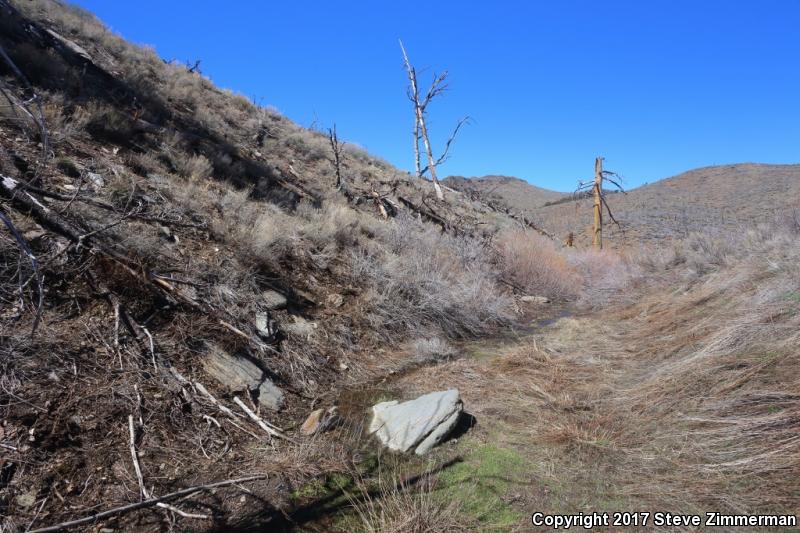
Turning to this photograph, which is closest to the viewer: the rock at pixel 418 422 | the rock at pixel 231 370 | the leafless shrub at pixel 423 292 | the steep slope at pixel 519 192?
the rock at pixel 418 422

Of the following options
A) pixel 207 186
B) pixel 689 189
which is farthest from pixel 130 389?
pixel 689 189

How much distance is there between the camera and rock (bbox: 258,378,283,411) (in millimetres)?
4719

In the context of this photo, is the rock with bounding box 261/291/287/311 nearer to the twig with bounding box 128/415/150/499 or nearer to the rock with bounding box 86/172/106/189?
the twig with bounding box 128/415/150/499

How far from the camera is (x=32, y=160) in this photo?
5840 millimetres

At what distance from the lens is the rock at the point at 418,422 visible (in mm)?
4148

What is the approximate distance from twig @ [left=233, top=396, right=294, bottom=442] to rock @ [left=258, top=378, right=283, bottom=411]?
0.26 meters


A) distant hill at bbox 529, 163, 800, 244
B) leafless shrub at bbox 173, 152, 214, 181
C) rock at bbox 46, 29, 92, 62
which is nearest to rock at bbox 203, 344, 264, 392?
leafless shrub at bbox 173, 152, 214, 181

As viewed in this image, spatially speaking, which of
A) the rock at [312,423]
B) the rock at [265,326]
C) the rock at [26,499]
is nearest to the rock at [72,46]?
the rock at [265,326]

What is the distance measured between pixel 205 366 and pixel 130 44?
16.1m

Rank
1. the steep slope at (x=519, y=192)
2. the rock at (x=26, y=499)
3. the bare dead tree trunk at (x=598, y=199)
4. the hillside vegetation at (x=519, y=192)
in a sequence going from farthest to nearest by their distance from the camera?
the steep slope at (x=519, y=192), the hillside vegetation at (x=519, y=192), the bare dead tree trunk at (x=598, y=199), the rock at (x=26, y=499)

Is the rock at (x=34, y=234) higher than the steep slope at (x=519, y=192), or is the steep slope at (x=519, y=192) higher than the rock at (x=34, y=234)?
the steep slope at (x=519, y=192)

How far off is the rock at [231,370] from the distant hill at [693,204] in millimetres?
19492

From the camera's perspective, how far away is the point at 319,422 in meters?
4.47

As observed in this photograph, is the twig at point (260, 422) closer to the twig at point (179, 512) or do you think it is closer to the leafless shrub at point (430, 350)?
the twig at point (179, 512)
